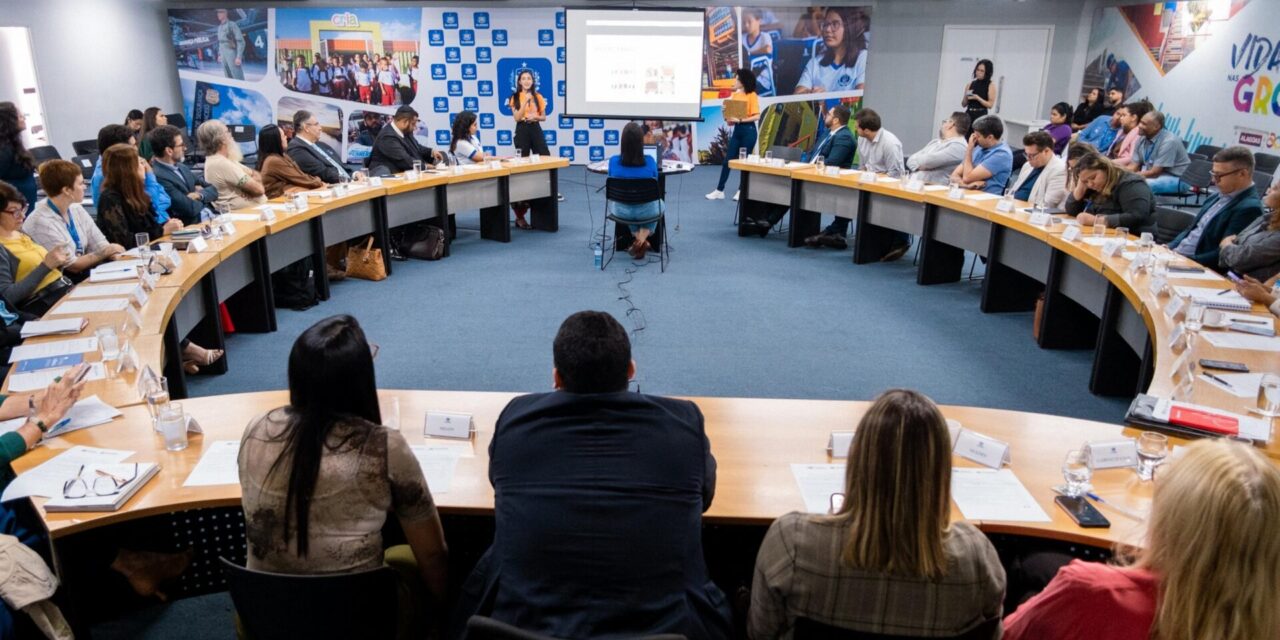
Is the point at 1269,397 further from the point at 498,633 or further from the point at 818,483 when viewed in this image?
the point at 498,633

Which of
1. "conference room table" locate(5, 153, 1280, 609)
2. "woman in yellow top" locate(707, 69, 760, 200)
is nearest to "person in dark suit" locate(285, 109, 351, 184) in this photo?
"conference room table" locate(5, 153, 1280, 609)

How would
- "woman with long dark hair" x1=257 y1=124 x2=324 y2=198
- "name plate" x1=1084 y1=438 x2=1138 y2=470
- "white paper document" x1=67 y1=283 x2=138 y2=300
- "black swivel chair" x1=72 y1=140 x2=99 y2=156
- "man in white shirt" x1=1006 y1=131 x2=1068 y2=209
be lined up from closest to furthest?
"name plate" x1=1084 y1=438 x2=1138 y2=470, "white paper document" x1=67 y1=283 x2=138 y2=300, "man in white shirt" x1=1006 y1=131 x2=1068 y2=209, "woman with long dark hair" x1=257 y1=124 x2=324 y2=198, "black swivel chair" x1=72 y1=140 x2=99 y2=156

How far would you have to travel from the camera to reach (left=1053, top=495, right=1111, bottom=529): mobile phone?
211 centimetres

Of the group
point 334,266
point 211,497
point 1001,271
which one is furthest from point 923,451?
point 334,266

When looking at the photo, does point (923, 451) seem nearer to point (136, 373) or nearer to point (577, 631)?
point (577, 631)

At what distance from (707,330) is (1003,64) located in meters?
9.01

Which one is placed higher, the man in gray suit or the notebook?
the man in gray suit

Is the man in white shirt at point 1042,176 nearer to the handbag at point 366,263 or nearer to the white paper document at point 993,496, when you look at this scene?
the white paper document at point 993,496

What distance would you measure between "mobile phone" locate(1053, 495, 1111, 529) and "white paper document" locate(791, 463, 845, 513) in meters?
0.55

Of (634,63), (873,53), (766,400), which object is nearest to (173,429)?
(766,400)

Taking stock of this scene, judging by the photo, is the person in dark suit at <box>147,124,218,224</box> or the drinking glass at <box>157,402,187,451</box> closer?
the drinking glass at <box>157,402,187,451</box>

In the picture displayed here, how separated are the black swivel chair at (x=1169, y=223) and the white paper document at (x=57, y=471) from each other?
5.59 m

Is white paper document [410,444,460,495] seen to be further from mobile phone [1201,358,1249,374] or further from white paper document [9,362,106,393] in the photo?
mobile phone [1201,358,1249,374]

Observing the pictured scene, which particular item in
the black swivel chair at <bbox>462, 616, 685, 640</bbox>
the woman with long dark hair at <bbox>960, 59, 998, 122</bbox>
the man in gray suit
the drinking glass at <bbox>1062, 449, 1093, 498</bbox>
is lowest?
the drinking glass at <bbox>1062, 449, 1093, 498</bbox>
